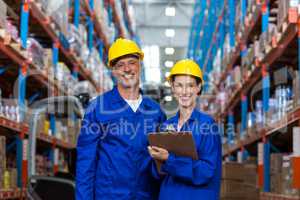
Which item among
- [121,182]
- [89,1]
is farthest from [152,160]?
[89,1]

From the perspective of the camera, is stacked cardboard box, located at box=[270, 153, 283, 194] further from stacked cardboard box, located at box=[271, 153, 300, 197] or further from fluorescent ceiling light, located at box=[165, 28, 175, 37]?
fluorescent ceiling light, located at box=[165, 28, 175, 37]

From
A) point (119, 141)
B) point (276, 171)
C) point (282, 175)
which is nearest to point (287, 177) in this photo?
point (282, 175)

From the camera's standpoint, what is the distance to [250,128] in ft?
26.3

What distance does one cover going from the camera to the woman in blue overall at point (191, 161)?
9.43 feet

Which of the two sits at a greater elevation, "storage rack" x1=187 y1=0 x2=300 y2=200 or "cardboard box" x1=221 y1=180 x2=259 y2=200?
"storage rack" x1=187 y1=0 x2=300 y2=200

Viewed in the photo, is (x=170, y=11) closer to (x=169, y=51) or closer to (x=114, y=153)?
(x=169, y=51)

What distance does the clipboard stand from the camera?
110 inches

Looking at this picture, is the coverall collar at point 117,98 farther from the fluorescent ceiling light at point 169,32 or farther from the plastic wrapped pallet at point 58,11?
the fluorescent ceiling light at point 169,32

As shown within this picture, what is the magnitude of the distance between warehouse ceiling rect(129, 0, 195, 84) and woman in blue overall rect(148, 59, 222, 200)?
2712 cm

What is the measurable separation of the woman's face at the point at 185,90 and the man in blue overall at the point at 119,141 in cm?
20

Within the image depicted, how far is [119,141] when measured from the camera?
3.08 metres

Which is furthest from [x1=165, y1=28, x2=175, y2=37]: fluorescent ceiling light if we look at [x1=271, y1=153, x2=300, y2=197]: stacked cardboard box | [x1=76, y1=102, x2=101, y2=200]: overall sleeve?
[x1=76, y1=102, x2=101, y2=200]: overall sleeve

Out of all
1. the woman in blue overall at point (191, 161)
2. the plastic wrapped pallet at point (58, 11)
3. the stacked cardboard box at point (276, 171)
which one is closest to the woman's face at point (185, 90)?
the woman in blue overall at point (191, 161)

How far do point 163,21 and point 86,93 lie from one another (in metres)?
25.5
